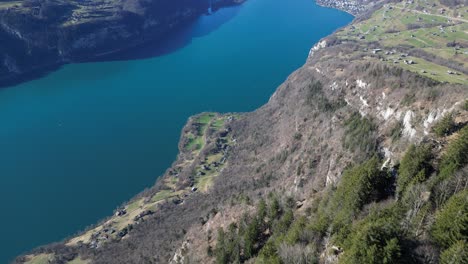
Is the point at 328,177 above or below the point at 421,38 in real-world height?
below

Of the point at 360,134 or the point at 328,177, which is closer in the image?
the point at 328,177

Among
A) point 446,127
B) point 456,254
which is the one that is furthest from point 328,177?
point 456,254

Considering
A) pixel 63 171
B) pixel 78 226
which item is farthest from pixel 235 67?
pixel 78 226

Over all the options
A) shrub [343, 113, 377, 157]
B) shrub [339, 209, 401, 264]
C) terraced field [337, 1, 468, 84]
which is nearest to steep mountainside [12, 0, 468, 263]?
shrub [339, 209, 401, 264]

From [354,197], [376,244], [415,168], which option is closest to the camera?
[376,244]

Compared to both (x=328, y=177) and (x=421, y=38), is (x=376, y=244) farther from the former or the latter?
(x=421, y=38)

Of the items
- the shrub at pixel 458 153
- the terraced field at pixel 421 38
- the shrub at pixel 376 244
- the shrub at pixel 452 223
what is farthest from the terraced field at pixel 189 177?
the shrub at pixel 452 223

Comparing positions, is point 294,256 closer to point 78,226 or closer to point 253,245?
point 253,245
